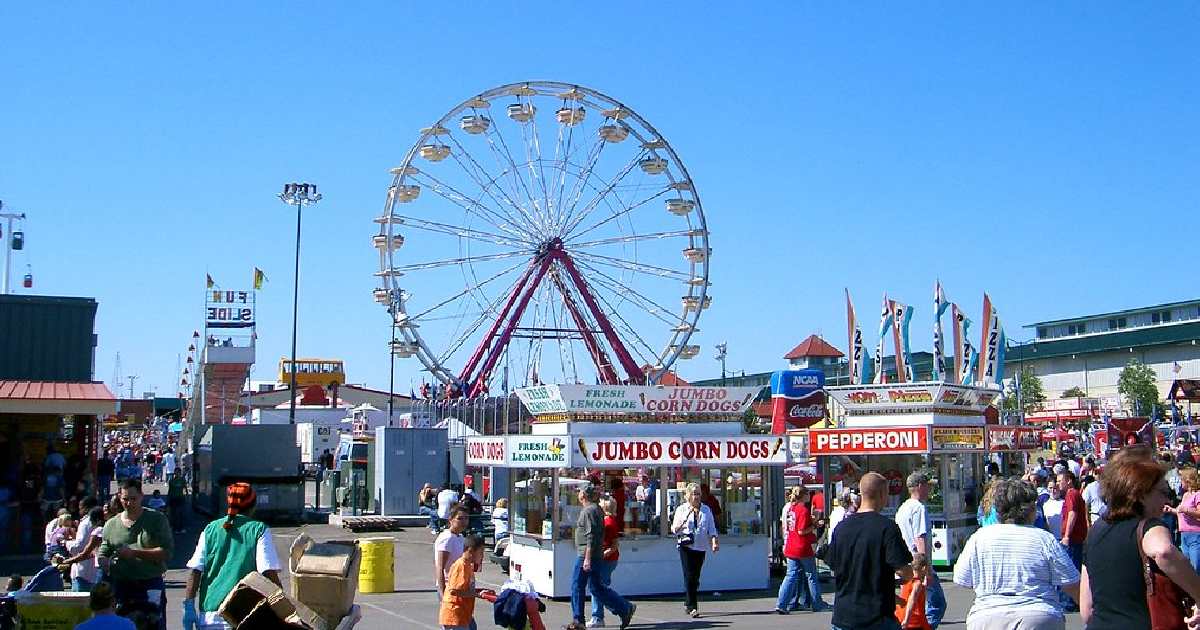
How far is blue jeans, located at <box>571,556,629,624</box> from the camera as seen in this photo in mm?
12828

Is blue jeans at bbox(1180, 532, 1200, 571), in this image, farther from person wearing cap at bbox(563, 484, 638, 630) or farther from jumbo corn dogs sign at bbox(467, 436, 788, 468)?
jumbo corn dogs sign at bbox(467, 436, 788, 468)

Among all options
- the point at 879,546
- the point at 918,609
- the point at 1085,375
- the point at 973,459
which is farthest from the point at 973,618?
the point at 1085,375

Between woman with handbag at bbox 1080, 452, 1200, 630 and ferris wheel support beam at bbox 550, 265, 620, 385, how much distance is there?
98.1ft

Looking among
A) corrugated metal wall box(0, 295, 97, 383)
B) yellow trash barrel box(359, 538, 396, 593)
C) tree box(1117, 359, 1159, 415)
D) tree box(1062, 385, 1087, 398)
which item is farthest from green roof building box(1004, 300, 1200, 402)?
yellow trash barrel box(359, 538, 396, 593)

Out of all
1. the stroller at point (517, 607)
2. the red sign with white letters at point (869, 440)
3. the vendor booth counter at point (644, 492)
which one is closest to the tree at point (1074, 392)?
the red sign with white letters at point (869, 440)

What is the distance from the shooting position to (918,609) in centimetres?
920

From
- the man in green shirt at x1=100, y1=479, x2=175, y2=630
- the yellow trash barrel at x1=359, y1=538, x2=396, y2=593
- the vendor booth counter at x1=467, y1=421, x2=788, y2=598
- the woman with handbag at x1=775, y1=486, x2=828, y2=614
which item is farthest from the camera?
the yellow trash barrel at x1=359, y1=538, x2=396, y2=593

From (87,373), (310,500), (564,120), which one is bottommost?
(310,500)

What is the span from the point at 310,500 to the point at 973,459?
81.8ft

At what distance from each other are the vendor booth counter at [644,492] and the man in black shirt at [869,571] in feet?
27.0

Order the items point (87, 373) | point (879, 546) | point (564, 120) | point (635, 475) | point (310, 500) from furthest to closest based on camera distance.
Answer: point (310, 500) < point (564, 120) < point (87, 373) < point (635, 475) < point (879, 546)

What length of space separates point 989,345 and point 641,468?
969 cm

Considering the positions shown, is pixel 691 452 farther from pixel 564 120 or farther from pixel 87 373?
pixel 564 120

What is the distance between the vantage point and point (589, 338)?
116ft
